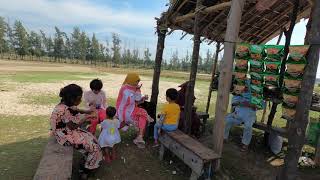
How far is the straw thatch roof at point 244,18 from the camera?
7.99 metres

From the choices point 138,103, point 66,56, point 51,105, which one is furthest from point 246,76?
point 66,56

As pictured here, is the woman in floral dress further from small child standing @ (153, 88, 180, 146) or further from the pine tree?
the pine tree

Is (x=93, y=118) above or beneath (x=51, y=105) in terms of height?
above

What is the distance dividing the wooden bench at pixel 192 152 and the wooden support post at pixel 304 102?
3.75 ft

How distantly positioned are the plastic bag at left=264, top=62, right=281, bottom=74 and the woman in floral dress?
3.79m

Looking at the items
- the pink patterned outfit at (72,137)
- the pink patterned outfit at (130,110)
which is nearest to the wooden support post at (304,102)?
the pink patterned outfit at (72,137)

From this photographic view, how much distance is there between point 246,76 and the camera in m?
6.80

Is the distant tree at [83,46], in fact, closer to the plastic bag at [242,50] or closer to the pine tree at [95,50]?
the pine tree at [95,50]

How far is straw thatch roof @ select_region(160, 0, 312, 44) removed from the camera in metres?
7.99

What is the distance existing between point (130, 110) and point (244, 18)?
473 centimetres

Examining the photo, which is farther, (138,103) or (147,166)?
(138,103)

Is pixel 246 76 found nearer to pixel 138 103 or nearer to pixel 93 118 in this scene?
pixel 138 103

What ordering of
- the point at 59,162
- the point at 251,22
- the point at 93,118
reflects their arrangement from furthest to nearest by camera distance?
the point at 251,22 < the point at 93,118 < the point at 59,162

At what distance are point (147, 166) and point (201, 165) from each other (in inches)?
59.5
